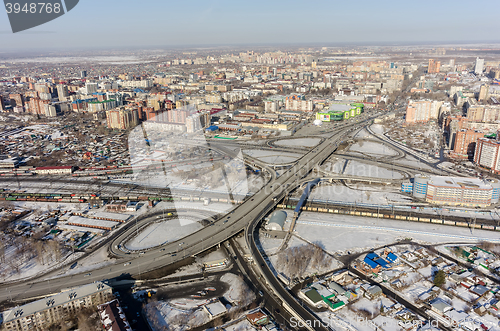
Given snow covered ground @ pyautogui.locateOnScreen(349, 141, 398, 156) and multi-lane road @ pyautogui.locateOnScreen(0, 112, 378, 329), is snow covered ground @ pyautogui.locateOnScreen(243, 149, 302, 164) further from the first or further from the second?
multi-lane road @ pyautogui.locateOnScreen(0, 112, 378, 329)

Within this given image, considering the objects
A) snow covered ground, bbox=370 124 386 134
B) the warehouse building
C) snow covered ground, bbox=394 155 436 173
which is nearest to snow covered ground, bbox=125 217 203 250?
the warehouse building

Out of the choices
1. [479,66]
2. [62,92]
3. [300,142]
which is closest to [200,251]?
[300,142]

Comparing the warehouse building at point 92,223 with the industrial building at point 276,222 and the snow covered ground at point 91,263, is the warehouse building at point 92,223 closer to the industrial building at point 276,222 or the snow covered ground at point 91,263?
the snow covered ground at point 91,263

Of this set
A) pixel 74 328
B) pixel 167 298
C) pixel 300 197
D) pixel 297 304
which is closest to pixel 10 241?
pixel 74 328

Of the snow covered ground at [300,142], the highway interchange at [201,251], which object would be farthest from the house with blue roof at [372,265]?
the snow covered ground at [300,142]

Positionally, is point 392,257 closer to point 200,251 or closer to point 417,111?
point 200,251
